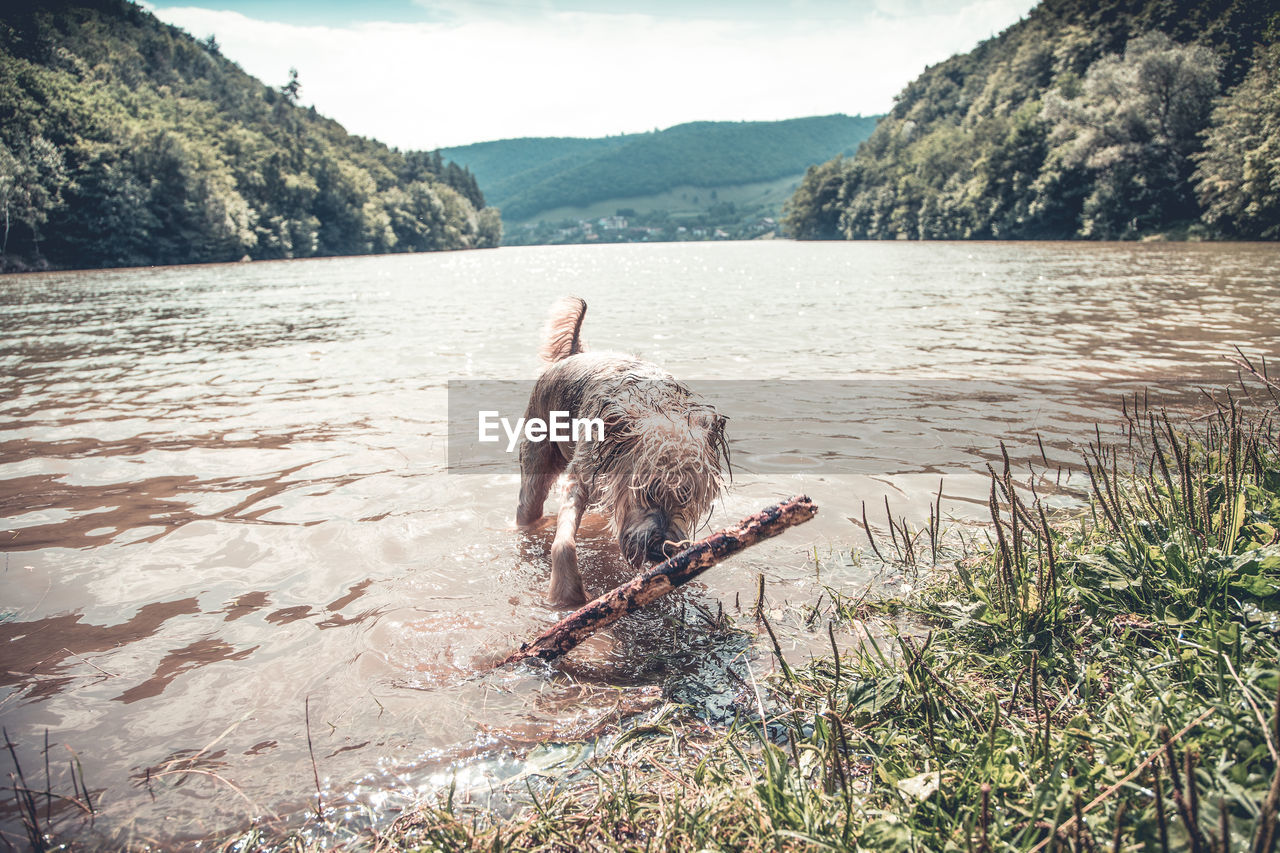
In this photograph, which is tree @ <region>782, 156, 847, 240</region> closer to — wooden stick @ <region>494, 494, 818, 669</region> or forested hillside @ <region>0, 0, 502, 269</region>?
forested hillside @ <region>0, 0, 502, 269</region>

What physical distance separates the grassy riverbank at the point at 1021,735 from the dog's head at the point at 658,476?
98cm

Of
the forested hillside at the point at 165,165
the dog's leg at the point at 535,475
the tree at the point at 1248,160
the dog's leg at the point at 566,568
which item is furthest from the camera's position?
the forested hillside at the point at 165,165

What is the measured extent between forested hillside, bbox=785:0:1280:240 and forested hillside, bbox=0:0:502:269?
262 ft

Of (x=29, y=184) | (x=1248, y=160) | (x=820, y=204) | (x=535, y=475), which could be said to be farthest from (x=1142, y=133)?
(x=29, y=184)

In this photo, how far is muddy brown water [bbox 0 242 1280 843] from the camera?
3287mm

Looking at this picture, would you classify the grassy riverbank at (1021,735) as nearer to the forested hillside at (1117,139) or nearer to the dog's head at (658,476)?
the dog's head at (658,476)

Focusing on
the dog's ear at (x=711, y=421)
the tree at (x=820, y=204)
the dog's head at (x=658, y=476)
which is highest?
the tree at (x=820, y=204)

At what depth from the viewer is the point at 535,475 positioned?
5.77 m

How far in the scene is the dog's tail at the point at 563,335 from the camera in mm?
6070

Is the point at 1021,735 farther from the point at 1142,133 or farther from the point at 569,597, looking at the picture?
the point at 1142,133

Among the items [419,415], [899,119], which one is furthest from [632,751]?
[899,119]

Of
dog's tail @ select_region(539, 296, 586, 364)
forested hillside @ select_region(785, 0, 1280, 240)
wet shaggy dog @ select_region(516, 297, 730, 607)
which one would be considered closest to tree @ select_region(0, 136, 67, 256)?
dog's tail @ select_region(539, 296, 586, 364)

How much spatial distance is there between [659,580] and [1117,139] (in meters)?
68.7

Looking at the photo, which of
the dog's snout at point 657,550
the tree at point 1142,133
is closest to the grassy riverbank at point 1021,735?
the dog's snout at point 657,550
